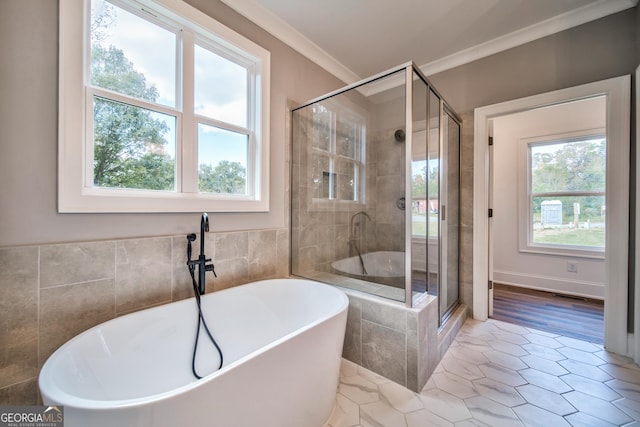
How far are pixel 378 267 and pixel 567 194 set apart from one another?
10.2 ft

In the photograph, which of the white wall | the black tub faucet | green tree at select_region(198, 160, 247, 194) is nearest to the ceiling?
green tree at select_region(198, 160, 247, 194)

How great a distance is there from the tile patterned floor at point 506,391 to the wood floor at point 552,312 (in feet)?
0.99

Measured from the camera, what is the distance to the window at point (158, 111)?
1.27m

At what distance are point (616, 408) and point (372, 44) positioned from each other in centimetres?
314

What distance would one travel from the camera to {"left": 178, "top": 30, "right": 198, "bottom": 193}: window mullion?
168cm

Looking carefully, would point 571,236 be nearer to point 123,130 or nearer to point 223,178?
point 223,178

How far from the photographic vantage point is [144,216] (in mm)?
1485

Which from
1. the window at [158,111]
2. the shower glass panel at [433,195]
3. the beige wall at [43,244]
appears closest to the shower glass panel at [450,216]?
the shower glass panel at [433,195]

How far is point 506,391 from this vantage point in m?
1.53

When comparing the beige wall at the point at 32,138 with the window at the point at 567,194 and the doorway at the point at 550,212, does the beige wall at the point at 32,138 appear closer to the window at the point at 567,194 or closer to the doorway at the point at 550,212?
the doorway at the point at 550,212

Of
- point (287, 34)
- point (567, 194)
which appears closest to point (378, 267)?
point (287, 34)

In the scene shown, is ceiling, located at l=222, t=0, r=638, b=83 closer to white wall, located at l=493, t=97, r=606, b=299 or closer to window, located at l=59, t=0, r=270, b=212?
window, located at l=59, t=0, r=270, b=212

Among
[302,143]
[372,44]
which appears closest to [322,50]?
[372,44]

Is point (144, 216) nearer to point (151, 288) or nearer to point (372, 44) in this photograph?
point (151, 288)
